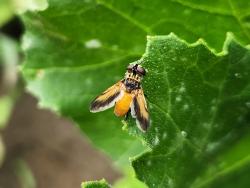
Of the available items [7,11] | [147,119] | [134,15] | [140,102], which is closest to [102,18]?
[134,15]

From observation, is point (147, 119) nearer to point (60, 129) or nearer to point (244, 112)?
point (244, 112)

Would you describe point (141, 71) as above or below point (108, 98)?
below

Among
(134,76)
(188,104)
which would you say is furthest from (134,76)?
(188,104)

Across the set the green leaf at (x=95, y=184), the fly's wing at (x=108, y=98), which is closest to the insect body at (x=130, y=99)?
the fly's wing at (x=108, y=98)

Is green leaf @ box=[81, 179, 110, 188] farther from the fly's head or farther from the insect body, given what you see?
the fly's head

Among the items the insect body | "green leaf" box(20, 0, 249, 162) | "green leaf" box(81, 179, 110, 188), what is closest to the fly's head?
the insect body

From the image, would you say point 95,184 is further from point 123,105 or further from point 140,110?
point 123,105
